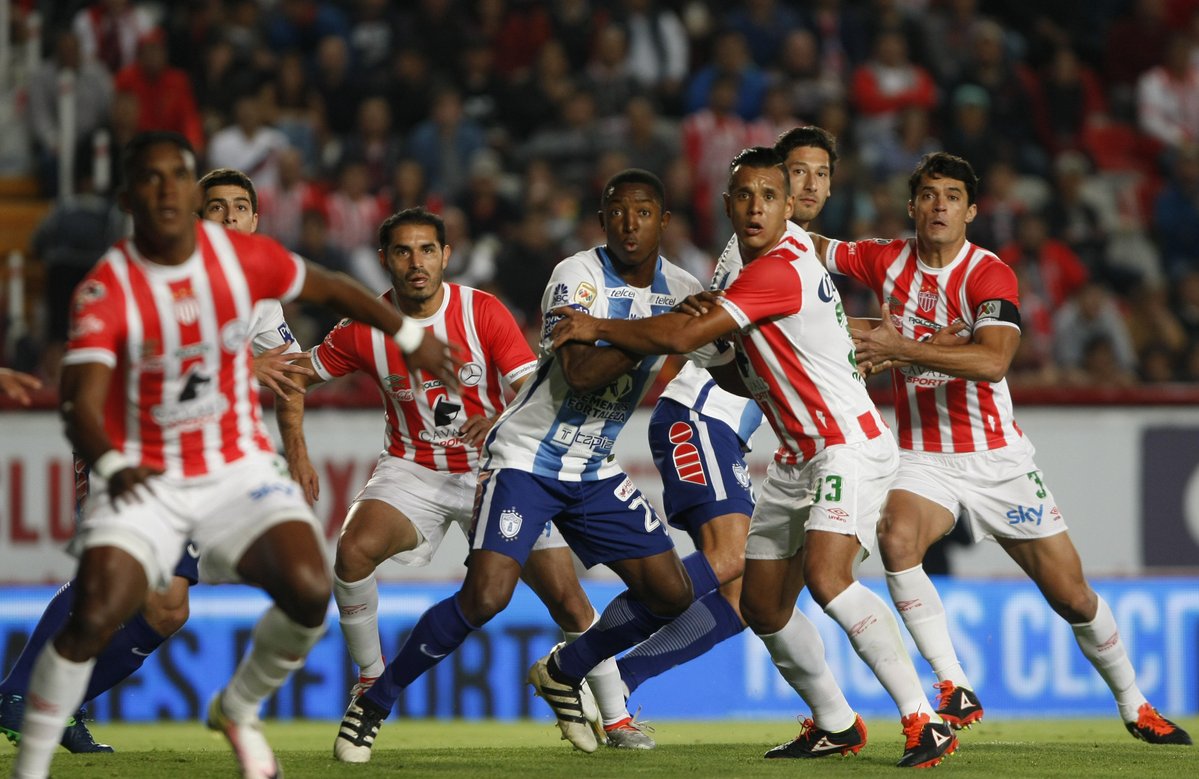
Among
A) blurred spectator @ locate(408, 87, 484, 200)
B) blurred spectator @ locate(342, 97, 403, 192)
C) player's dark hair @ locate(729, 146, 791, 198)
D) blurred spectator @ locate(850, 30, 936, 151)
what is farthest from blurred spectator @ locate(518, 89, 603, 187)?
player's dark hair @ locate(729, 146, 791, 198)

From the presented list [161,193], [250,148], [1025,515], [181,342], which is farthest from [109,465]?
[250,148]

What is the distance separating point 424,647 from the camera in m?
7.19

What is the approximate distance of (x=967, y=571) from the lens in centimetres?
1251

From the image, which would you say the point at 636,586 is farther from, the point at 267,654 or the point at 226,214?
the point at 226,214

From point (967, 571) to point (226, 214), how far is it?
670 centimetres

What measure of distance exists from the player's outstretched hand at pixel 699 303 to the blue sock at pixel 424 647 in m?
1.61

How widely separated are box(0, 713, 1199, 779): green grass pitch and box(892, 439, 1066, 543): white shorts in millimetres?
1026

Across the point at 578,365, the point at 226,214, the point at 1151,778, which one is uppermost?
the point at 226,214

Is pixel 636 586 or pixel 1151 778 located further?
pixel 636 586

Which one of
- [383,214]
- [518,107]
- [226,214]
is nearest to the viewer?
[226,214]

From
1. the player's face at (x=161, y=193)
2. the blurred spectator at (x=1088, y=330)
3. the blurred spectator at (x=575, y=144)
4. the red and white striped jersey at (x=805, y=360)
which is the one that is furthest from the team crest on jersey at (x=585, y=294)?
the blurred spectator at (x=575, y=144)

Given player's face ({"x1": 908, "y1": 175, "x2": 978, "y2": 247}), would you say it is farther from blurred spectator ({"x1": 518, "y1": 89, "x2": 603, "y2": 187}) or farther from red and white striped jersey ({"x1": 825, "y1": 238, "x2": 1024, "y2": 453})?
blurred spectator ({"x1": 518, "y1": 89, "x2": 603, "y2": 187})

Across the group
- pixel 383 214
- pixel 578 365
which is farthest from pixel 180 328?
pixel 383 214

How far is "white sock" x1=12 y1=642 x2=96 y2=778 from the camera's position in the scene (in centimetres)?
559
